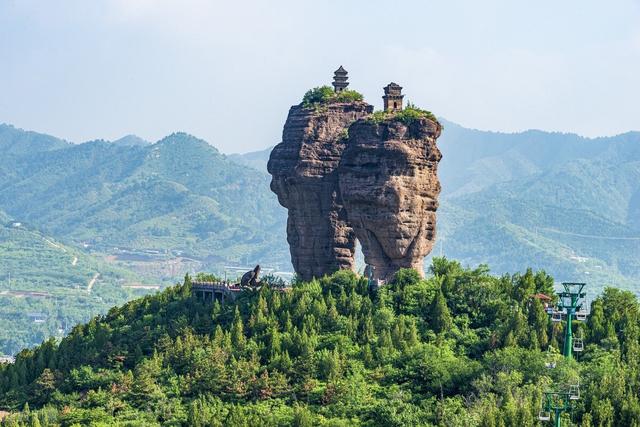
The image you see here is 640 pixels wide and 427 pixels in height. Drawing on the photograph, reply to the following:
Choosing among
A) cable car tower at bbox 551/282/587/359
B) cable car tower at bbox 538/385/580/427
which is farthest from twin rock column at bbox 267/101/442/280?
cable car tower at bbox 538/385/580/427

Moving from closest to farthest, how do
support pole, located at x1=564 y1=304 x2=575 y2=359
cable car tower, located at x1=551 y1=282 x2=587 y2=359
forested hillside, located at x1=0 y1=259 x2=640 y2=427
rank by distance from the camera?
cable car tower, located at x1=551 y1=282 x2=587 y2=359 → forested hillside, located at x1=0 y1=259 x2=640 y2=427 → support pole, located at x1=564 y1=304 x2=575 y2=359

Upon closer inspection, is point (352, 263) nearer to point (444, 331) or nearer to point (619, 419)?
point (444, 331)

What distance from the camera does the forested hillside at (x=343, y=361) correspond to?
61.9 meters

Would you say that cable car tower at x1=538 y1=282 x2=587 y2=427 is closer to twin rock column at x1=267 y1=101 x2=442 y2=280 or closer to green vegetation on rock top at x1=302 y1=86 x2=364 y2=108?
twin rock column at x1=267 y1=101 x2=442 y2=280

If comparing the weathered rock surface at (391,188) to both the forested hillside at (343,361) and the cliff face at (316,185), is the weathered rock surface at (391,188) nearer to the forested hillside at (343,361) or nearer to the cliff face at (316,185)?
the forested hillside at (343,361)

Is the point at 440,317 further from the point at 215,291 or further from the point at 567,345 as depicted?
the point at 215,291

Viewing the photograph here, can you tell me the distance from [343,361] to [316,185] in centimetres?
1265

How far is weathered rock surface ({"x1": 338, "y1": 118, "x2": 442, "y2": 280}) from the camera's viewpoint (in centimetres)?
7294

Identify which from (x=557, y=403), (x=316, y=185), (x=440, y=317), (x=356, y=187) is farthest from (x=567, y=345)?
(x=316, y=185)

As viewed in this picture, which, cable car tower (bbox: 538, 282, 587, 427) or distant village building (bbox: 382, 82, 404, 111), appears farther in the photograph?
distant village building (bbox: 382, 82, 404, 111)

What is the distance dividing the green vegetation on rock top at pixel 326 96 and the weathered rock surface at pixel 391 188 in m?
4.72

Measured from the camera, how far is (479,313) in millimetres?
71688

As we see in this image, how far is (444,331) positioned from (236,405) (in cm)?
1003

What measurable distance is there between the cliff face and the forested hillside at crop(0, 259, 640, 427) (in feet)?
10.8
